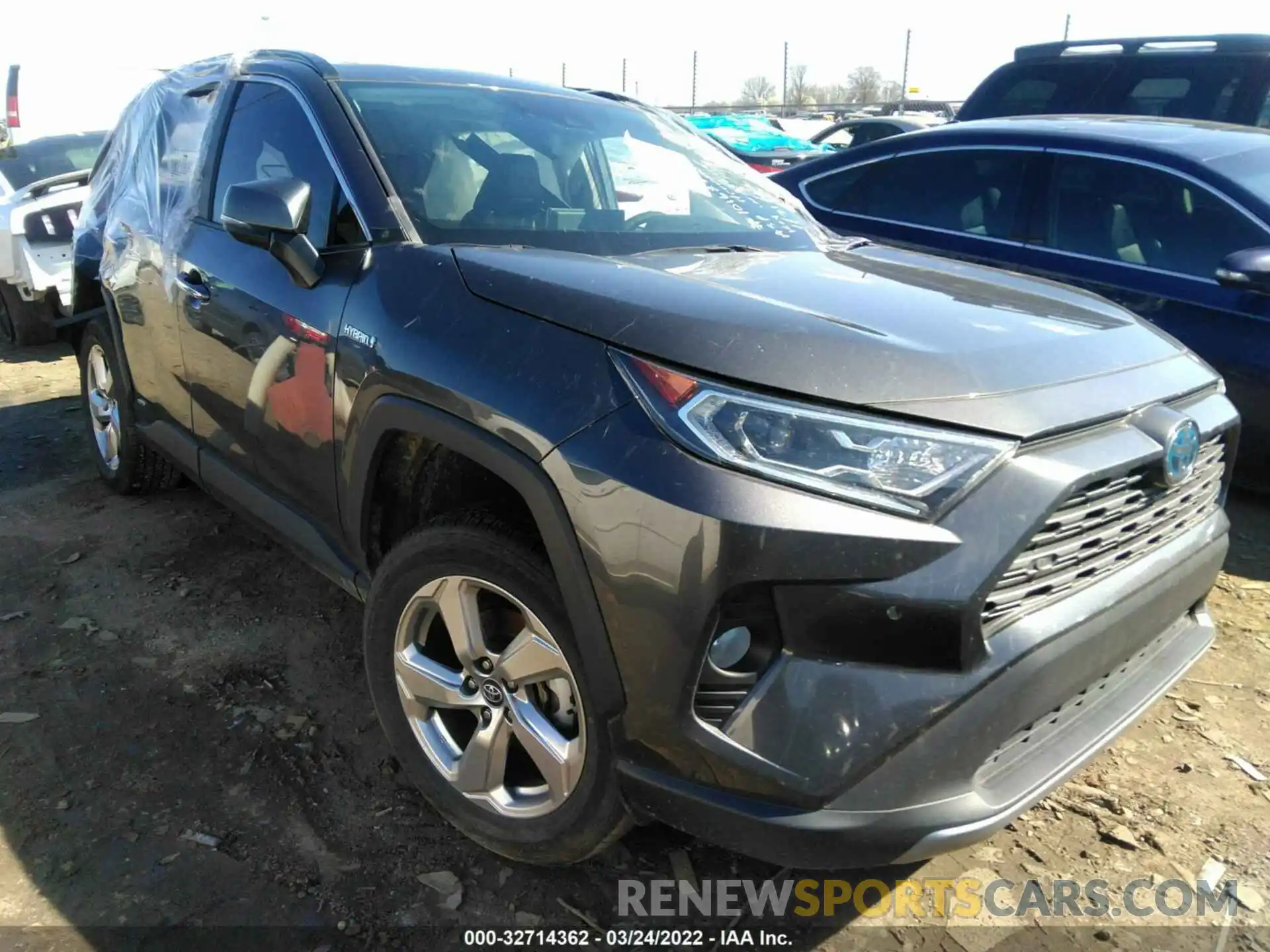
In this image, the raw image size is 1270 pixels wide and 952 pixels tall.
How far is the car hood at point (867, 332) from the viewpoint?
1703 mm

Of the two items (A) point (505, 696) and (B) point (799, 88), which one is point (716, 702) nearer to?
(A) point (505, 696)

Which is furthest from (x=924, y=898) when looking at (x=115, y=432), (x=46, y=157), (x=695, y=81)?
(x=695, y=81)

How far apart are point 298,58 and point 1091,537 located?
102 inches

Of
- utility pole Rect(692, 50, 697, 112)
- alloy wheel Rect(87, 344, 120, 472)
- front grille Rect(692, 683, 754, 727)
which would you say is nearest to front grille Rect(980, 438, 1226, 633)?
front grille Rect(692, 683, 754, 727)

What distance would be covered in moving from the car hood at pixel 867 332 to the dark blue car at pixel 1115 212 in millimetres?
1616

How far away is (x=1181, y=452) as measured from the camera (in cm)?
195

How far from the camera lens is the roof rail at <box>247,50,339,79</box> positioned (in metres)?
2.79

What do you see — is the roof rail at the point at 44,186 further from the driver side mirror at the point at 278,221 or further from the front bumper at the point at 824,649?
the front bumper at the point at 824,649

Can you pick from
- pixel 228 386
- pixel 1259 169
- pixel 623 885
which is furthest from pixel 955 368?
pixel 1259 169

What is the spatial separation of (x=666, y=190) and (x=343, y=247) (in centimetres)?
103

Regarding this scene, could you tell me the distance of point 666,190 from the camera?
2.97 m

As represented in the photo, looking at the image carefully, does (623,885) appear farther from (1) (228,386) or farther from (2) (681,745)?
(1) (228,386)

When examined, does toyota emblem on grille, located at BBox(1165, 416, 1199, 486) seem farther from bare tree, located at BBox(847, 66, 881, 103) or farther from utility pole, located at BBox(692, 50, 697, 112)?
bare tree, located at BBox(847, 66, 881, 103)

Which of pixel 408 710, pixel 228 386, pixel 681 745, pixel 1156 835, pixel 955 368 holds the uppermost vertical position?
pixel 955 368
